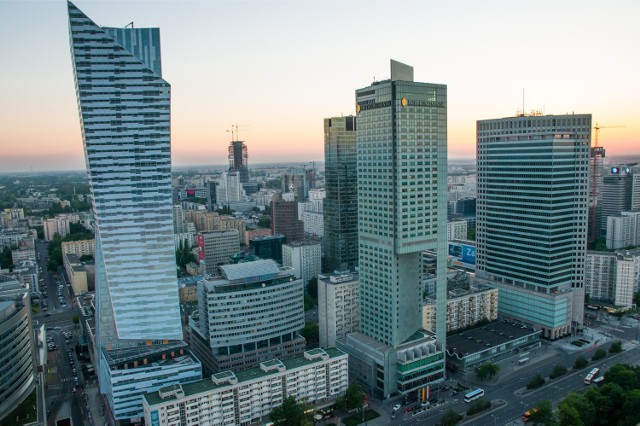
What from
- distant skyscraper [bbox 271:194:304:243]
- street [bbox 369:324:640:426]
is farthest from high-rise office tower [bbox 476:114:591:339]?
distant skyscraper [bbox 271:194:304:243]

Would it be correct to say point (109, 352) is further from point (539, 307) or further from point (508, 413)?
point (539, 307)

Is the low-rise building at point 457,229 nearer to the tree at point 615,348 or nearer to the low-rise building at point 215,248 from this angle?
the low-rise building at point 215,248

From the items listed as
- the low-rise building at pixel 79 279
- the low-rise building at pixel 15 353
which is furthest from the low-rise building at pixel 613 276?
the low-rise building at pixel 79 279

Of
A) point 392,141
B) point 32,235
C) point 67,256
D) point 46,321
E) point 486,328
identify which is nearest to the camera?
point 392,141

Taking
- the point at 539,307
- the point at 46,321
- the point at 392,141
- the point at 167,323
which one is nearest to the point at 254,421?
the point at 167,323

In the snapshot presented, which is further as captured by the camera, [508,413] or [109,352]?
[109,352]

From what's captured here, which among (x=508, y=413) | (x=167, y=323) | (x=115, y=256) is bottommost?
(x=508, y=413)

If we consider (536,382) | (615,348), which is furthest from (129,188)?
(615,348)

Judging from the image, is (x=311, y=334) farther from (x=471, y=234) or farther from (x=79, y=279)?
(x=471, y=234)
